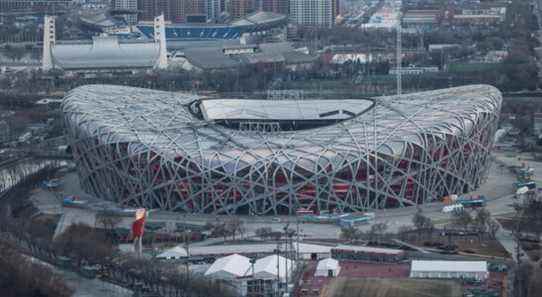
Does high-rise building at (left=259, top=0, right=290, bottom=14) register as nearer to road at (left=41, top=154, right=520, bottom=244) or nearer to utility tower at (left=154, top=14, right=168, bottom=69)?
utility tower at (left=154, top=14, right=168, bottom=69)

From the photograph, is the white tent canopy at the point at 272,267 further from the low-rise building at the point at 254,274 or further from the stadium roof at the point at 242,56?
the stadium roof at the point at 242,56

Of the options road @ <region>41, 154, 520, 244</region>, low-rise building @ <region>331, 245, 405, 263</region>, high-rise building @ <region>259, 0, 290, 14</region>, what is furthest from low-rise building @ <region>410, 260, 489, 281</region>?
high-rise building @ <region>259, 0, 290, 14</region>

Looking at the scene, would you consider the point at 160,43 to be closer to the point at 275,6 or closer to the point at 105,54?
the point at 105,54

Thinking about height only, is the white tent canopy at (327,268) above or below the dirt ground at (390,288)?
above

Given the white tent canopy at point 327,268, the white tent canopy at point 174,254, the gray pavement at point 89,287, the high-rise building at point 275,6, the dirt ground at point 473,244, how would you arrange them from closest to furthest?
1. the gray pavement at point 89,287
2. the white tent canopy at point 327,268
3. the white tent canopy at point 174,254
4. the dirt ground at point 473,244
5. the high-rise building at point 275,6

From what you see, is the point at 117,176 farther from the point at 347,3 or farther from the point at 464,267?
the point at 347,3

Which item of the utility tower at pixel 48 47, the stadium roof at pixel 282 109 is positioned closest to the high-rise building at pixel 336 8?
the utility tower at pixel 48 47
